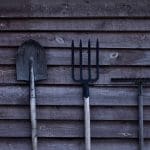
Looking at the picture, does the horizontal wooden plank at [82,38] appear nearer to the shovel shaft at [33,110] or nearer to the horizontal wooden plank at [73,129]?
the shovel shaft at [33,110]

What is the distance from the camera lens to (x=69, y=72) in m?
3.65

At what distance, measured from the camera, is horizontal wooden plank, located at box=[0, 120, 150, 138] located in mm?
3680

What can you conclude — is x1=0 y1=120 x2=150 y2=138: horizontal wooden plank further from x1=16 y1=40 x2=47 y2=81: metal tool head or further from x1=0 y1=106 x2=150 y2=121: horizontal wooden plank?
x1=16 y1=40 x2=47 y2=81: metal tool head

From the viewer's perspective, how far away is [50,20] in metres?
3.62

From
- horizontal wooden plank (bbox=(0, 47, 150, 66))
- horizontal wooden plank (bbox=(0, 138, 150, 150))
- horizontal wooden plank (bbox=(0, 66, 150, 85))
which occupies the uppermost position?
horizontal wooden plank (bbox=(0, 47, 150, 66))

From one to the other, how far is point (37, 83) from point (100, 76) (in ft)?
1.85

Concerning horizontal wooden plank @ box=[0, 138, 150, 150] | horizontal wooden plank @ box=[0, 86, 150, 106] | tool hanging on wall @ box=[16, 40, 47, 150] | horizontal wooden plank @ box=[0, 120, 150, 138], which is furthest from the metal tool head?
horizontal wooden plank @ box=[0, 138, 150, 150]

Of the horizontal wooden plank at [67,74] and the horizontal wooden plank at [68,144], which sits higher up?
the horizontal wooden plank at [67,74]

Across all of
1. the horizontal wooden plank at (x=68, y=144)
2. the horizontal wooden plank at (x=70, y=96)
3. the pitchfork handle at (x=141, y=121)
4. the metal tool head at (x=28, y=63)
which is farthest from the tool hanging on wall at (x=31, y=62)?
the pitchfork handle at (x=141, y=121)

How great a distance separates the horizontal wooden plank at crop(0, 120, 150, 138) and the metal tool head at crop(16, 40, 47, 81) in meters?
0.42

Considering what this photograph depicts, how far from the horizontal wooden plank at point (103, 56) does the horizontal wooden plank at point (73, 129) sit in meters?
0.54

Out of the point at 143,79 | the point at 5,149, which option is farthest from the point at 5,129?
the point at 143,79

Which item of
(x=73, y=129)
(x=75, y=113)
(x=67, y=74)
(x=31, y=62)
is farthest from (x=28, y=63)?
(x=73, y=129)

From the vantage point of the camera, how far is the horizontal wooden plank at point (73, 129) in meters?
3.68
